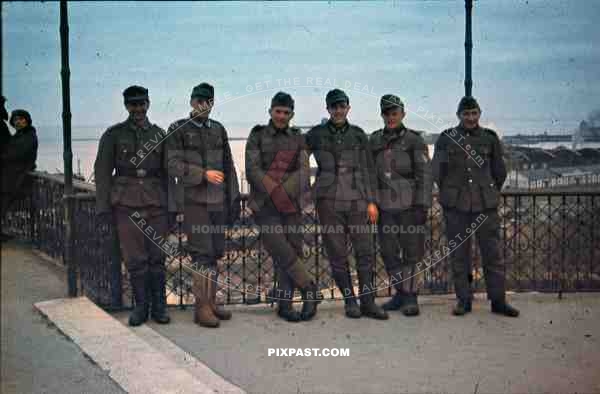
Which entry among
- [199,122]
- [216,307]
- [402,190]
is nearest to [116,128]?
[199,122]

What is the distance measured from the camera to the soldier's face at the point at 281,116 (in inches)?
221

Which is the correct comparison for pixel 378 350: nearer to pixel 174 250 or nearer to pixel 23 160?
pixel 174 250

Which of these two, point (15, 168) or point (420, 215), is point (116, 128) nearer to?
point (420, 215)

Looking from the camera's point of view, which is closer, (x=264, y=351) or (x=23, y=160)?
(x=23, y=160)

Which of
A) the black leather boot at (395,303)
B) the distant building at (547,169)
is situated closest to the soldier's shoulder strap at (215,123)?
the black leather boot at (395,303)

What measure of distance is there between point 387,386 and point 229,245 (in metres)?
2.37

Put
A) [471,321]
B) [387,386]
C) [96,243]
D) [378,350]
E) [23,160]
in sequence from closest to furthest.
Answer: [23,160]
[387,386]
[378,350]
[471,321]
[96,243]

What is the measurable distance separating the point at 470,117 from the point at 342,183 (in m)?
1.11

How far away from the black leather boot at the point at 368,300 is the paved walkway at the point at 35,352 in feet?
7.38

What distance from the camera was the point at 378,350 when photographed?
193 inches

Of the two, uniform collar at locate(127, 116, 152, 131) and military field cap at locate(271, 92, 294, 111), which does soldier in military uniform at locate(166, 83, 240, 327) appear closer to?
uniform collar at locate(127, 116, 152, 131)

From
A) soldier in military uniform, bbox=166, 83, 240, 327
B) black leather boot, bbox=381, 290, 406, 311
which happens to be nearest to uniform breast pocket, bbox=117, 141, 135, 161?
soldier in military uniform, bbox=166, 83, 240, 327

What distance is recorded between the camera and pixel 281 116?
18.4 ft

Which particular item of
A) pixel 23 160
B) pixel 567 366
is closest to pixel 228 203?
pixel 567 366
